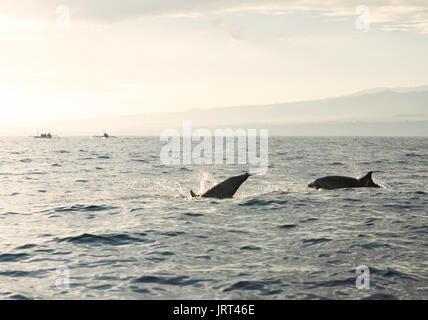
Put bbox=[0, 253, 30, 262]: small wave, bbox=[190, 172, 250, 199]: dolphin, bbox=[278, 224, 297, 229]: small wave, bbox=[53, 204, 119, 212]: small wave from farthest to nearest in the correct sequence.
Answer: bbox=[190, 172, 250, 199]: dolphin < bbox=[53, 204, 119, 212]: small wave < bbox=[278, 224, 297, 229]: small wave < bbox=[0, 253, 30, 262]: small wave

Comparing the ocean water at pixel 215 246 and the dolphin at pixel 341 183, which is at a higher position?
the dolphin at pixel 341 183

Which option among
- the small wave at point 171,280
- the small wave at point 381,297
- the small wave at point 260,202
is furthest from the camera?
the small wave at point 260,202

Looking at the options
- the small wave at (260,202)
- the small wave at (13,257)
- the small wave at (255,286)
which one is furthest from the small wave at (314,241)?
the small wave at (13,257)

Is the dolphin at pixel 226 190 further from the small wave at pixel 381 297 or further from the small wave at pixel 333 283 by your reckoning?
the small wave at pixel 381 297

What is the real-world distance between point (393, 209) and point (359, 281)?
10052 mm

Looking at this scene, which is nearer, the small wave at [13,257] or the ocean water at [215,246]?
the ocean water at [215,246]

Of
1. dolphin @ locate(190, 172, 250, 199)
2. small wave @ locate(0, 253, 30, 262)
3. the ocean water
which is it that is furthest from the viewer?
dolphin @ locate(190, 172, 250, 199)

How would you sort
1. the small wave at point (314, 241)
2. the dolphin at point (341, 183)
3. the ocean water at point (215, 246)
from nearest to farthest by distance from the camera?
the ocean water at point (215, 246)
the small wave at point (314, 241)
the dolphin at point (341, 183)

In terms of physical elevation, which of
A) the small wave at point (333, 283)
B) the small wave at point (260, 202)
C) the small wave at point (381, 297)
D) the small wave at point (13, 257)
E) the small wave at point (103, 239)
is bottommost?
the small wave at point (13, 257)

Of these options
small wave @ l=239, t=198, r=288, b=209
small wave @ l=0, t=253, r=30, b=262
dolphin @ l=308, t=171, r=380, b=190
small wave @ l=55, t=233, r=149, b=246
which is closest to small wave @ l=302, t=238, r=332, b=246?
small wave @ l=55, t=233, r=149, b=246

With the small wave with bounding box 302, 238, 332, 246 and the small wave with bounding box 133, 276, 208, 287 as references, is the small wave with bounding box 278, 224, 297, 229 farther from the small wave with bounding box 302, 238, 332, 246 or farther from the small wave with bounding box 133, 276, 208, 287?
the small wave with bounding box 133, 276, 208, 287

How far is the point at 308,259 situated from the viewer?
34.8ft
